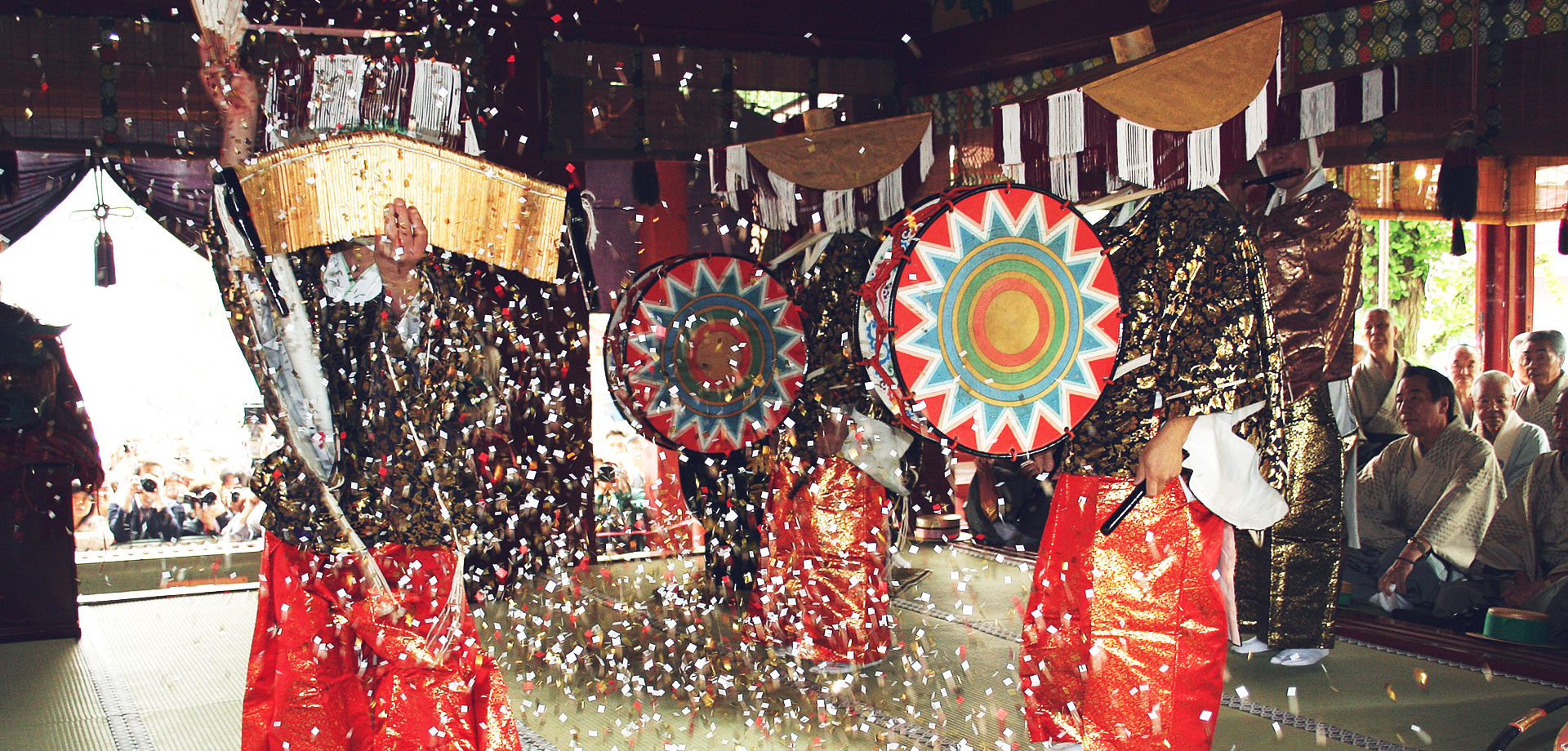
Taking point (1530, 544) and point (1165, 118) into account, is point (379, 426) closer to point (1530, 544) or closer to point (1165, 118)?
point (1165, 118)

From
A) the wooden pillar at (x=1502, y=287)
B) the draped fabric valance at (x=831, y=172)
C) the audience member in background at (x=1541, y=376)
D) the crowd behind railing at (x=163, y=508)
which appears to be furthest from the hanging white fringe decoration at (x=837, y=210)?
the crowd behind railing at (x=163, y=508)

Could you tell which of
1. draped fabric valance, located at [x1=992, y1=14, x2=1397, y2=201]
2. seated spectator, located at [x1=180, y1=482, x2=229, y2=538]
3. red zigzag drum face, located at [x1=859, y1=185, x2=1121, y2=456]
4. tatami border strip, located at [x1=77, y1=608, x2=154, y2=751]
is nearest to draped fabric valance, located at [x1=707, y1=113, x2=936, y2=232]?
draped fabric valance, located at [x1=992, y1=14, x2=1397, y2=201]

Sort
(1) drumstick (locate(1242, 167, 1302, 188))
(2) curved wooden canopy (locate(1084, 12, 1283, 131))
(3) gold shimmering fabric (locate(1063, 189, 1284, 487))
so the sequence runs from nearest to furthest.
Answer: (3) gold shimmering fabric (locate(1063, 189, 1284, 487)) < (2) curved wooden canopy (locate(1084, 12, 1283, 131)) < (1) drumstick (locate(1242, 167, 1302, 188))

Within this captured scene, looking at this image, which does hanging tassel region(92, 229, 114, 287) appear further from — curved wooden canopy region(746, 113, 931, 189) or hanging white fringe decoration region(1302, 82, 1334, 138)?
hanging white fringe decoration region(1302, 82, 1334, 138)

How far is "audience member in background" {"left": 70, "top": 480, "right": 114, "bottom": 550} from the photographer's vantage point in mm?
6816

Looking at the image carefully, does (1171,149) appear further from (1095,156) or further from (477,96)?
(477,96)

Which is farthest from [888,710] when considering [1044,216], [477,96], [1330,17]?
[477,96]

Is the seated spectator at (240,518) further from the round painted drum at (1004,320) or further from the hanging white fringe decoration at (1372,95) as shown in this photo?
the hanging white fringe decoration at (1372,95)

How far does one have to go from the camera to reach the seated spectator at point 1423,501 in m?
4.21

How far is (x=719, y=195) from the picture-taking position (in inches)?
187

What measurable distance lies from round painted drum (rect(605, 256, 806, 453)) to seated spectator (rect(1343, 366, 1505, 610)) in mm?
2288

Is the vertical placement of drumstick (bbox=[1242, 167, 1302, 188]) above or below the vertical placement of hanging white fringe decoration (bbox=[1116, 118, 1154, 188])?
above

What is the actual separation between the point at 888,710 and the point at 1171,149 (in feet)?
5.51

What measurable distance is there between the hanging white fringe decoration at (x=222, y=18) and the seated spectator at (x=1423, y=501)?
4069 millimetres
